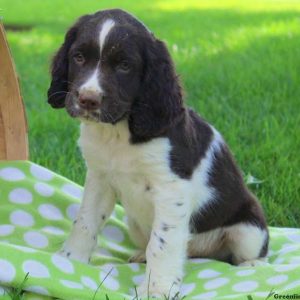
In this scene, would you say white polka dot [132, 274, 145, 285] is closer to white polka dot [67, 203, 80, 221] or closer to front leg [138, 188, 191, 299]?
front leg [138, 188, 191, 299]

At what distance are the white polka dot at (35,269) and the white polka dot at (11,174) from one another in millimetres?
1315

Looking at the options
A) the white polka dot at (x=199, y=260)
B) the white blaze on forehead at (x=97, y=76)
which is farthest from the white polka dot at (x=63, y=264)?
the white blaze on forehead at (x=97, y=76)

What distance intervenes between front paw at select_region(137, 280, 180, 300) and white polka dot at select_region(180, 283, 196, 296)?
2.5 inches

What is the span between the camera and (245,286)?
3754 millimetres

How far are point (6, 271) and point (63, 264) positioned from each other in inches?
14.6

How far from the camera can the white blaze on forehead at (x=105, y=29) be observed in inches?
138

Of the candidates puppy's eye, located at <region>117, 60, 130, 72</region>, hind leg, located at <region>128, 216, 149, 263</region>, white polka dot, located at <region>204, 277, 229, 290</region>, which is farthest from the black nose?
white polka dot, located at <region>204, 277, 229, 290</region>

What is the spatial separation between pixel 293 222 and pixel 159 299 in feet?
5.66

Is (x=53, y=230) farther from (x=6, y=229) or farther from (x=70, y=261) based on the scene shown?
(x=70, y=261)

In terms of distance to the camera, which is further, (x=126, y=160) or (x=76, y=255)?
(x=76, y=255)

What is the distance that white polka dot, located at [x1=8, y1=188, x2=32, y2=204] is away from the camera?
15.6 ft

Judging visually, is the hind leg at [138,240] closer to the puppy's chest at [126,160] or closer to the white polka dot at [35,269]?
the puppy's chest at [126,160]

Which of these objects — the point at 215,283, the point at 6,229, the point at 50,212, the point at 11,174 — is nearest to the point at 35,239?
the point at 6,229

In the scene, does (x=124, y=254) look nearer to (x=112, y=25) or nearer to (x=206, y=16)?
(x=112, y=25)
